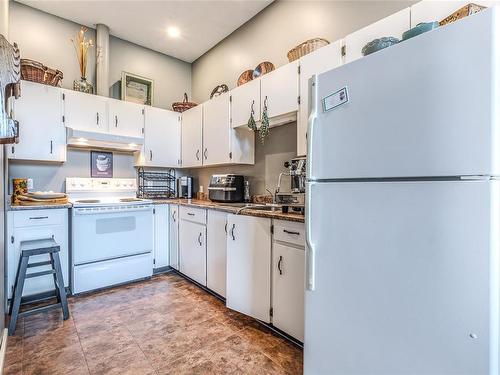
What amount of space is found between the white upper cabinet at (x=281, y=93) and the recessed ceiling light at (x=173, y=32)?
1.72 meters

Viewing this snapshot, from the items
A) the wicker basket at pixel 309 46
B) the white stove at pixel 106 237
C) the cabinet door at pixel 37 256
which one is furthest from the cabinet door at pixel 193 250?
the wicker basket at pixel 309 46

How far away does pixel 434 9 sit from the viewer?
1.47m

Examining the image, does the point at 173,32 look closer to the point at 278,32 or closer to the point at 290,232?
the point at 278,32

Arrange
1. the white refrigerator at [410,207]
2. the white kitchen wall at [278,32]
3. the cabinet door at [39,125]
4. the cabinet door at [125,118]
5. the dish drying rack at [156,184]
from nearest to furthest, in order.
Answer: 1. the white refrigerator at [410,207]
2. the white kitchen wall at [278,32]
3. the cabinet door at [39,125]
4. the cabinet door at [125,118]
5. the dish drying rack at [156,184]

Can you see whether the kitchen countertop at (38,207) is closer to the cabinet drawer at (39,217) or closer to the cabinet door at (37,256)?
the cabinet drawer at (39,217)

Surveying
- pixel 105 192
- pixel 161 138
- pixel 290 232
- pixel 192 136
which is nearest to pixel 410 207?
pixel 290 232

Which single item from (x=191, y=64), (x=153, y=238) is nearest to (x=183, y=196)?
(x=153, y=238)

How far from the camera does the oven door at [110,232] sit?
2617 millimetres

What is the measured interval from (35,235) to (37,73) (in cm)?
164

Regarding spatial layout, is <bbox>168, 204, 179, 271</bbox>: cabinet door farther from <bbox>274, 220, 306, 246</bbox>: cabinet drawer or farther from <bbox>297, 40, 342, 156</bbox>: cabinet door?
<bbox>297, 40, 342, 156</bbox>: cabinet door

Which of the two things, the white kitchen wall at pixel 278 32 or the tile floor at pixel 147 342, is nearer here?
the tile floor at pixel 147 342

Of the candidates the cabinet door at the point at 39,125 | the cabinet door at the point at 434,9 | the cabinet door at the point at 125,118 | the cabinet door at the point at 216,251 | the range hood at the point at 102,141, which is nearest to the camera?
the cabinet door at the point at 434,9

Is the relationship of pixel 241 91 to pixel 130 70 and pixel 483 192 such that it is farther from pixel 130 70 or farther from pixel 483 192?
pixel 483 192

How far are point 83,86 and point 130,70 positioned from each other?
797 mm
